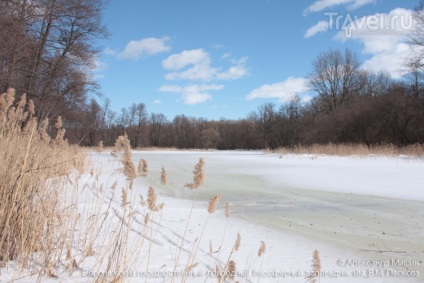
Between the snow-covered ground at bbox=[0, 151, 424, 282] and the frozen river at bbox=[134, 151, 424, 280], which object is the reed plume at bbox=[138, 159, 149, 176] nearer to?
the snow-covered ground at bbox=[0, 151, 424, 282]

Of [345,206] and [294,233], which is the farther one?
[345,206]

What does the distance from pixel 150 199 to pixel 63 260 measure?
39.8 inches

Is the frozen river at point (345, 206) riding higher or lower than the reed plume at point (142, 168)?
lower

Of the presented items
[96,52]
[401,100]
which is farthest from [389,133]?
[96,52]

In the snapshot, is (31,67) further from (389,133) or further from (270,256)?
(389,133)

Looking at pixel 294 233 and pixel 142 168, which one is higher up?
pixel 142 168

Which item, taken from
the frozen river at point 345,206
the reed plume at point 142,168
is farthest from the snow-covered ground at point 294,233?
the reed plume at point 142,168

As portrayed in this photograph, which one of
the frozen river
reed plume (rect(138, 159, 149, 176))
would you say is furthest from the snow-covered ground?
reed plume (rect(138, 159, 149, 176))

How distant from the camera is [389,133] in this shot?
30.5 metres

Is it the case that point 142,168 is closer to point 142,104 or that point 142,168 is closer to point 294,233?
point 294,233

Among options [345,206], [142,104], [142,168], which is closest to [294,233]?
[345,206]

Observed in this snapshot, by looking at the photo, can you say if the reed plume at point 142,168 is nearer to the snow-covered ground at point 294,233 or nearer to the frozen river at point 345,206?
the snow-covered ground at point 294,233

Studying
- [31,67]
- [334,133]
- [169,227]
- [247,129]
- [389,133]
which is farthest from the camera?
[247,129]

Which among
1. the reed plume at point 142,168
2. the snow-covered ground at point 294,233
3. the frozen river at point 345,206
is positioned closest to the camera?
the reed plume at point 142,168
